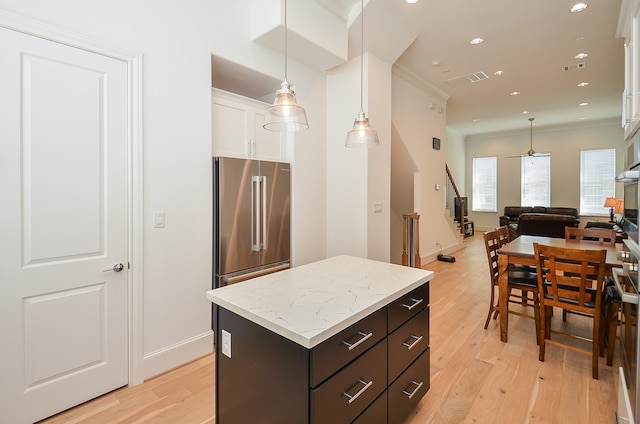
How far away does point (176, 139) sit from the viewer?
97.0 inches

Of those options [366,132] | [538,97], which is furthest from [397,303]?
Result: [538,97]

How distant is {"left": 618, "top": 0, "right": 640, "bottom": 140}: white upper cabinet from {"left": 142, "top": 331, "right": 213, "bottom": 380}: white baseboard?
3279mm

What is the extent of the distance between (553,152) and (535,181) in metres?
0.99

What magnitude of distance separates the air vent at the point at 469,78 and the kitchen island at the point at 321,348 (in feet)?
15.8

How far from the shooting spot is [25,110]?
1814 mm

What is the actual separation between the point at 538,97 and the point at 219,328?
7.85 m

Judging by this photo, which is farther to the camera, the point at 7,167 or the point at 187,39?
the point at 187,39

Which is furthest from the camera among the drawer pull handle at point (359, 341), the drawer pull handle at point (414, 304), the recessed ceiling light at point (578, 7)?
the recessed ceiling light at point (578, 7)

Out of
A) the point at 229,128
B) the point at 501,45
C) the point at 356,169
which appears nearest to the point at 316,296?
the point at 229,128

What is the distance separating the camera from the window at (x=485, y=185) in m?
10.5

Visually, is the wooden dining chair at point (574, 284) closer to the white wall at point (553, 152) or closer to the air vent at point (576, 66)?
the air vent at point (576, 66)

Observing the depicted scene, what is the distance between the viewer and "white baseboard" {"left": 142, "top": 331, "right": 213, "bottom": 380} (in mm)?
2332

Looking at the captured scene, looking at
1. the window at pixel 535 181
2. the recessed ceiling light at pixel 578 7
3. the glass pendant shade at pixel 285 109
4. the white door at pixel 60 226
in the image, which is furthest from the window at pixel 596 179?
the white door at pixel 60 226

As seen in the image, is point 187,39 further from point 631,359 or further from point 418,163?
point 418,163
